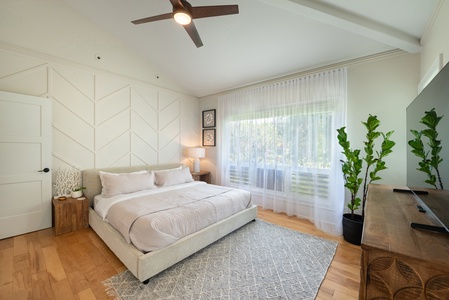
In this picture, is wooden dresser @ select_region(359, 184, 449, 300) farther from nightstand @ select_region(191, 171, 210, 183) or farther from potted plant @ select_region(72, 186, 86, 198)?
nightstand @ select_region(191, 171, 210, 183)

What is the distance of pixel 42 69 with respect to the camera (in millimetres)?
2938

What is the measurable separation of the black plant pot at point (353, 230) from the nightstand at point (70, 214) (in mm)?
3941

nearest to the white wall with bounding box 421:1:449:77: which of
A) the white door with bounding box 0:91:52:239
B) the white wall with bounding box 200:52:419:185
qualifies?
the white wall with bounding box 200:52:419:185

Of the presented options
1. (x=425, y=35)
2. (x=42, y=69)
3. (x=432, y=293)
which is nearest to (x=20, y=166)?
(x=42, y=69)

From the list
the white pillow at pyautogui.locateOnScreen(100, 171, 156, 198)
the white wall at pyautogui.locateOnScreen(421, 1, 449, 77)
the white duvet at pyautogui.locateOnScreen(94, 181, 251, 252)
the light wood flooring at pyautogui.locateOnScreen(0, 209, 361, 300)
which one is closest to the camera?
the white wall at pyautogui.locateOnScreen(421, 1, 449, 77)

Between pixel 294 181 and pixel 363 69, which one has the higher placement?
pixel 363 69

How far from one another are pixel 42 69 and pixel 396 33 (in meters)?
4.90

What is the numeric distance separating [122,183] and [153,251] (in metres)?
1.62

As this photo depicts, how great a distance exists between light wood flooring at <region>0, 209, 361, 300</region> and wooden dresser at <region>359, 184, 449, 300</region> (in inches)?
44.7

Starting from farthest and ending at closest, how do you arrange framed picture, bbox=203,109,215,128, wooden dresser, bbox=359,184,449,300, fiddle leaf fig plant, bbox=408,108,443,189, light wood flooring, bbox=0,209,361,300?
framed picture, bbox=203,109,215,128
light wood flooring, bbox=0,209,361,300
fiddle leaf fig plant, bbox=408,108,443,189
wooden dresser, bbox=359,184,449,300

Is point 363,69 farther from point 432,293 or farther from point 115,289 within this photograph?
point 115,289

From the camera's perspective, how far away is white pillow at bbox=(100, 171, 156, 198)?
3.03m

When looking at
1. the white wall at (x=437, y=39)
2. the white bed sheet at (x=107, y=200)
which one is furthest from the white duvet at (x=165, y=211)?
the white wall at (x=437, y=39)

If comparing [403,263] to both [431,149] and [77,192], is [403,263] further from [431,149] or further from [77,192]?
[77,192]
